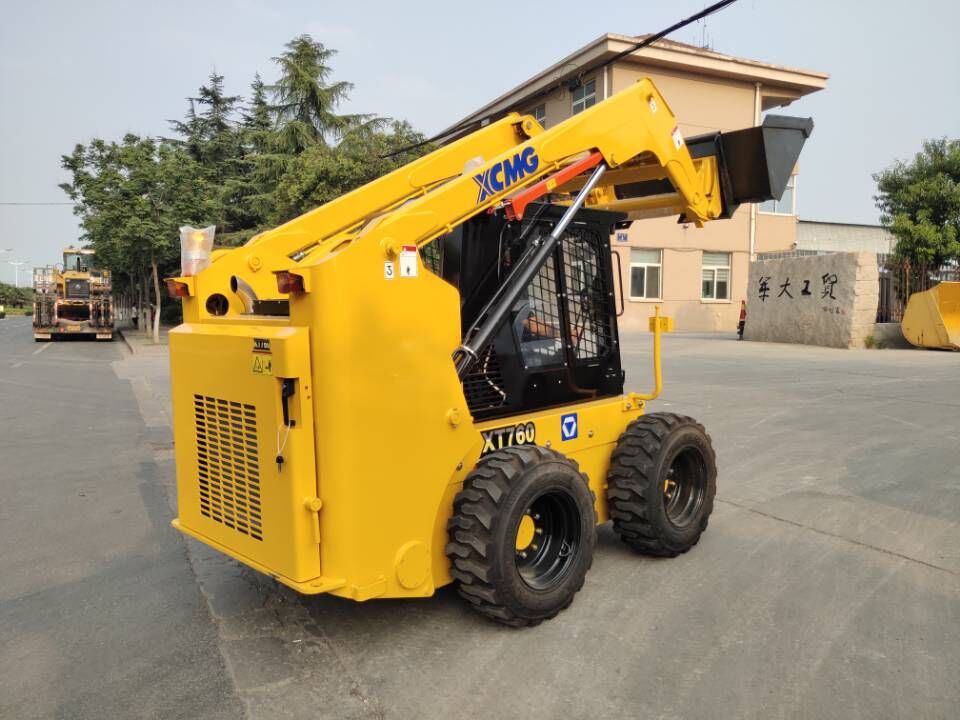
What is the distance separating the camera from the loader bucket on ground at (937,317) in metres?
17.9

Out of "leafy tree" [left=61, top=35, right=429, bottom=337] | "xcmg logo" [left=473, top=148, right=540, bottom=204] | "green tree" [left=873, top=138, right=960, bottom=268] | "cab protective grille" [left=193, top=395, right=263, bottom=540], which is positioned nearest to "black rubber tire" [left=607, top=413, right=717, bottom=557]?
"xcmg logo" [left=473, top=148, right=540, bottom=204]

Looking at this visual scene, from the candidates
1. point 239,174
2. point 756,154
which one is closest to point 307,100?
point 239,174

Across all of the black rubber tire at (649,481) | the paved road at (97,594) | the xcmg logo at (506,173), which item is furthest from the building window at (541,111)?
the xcmg logo at (506,173)

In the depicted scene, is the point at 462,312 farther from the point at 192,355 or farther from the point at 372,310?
the point at 192,355

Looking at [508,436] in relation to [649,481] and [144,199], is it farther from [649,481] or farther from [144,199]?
[144,199]

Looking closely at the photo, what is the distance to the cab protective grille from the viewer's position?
3.45 meters

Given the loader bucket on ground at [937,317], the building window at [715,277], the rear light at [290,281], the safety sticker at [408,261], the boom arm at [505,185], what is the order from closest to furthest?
the rear light at [290,281] → the safety sticker at [408,261] → the boom arm at [505,185] → the loader bucket on ground at [937,317] → the building window at [715,277]

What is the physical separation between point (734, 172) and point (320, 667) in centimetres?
426

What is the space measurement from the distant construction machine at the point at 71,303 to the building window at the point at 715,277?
968 inches

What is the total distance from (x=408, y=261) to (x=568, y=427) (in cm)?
150

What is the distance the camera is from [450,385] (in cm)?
352

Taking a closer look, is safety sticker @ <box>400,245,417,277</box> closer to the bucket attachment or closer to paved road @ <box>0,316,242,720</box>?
paved road @ <box>0,316,242,720</box>

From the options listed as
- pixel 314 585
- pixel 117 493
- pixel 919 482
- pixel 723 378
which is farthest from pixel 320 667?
pixel 723 378

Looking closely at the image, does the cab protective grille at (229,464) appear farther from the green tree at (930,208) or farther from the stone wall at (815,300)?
the green tree at (930,208)
